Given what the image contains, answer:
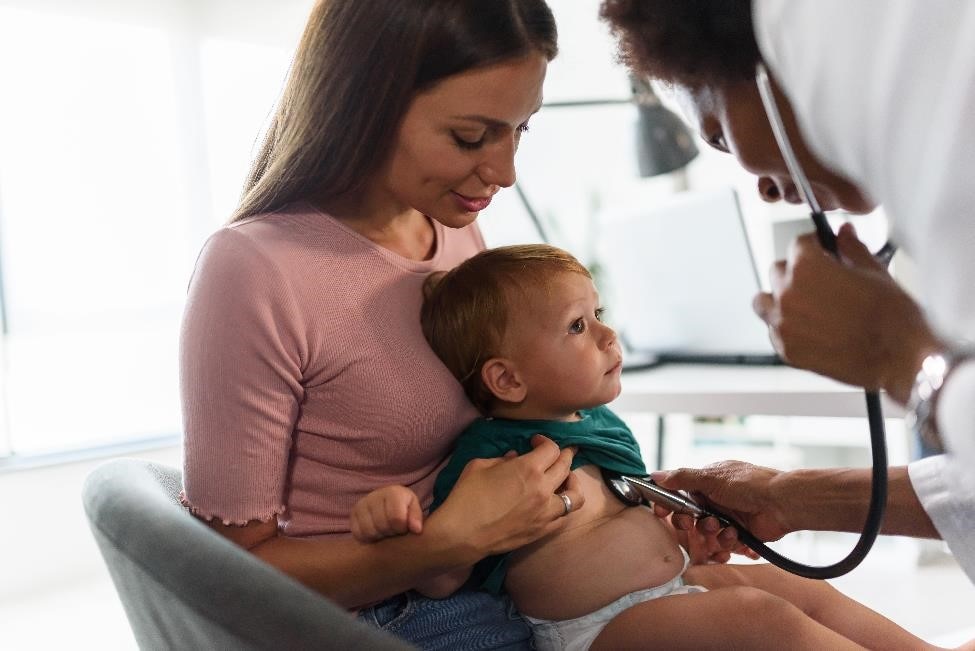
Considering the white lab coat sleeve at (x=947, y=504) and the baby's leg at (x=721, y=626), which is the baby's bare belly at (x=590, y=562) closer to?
the baby's leg at (x=721, y=626)

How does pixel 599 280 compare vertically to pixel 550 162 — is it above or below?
below

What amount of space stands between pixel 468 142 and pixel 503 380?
1.02 feet

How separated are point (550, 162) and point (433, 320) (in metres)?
1.91

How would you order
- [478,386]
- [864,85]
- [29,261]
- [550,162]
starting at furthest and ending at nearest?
[29,261]
[550,162]
[478,386]
[864,85]

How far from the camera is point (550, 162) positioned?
120 inches

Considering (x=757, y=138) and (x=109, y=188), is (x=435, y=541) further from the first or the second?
(x=109, y=188)

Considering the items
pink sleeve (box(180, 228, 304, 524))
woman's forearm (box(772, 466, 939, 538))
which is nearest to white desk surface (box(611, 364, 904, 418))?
woman's forearm (box(772, 466, 939, 538))

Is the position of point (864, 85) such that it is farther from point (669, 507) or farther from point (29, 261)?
point (29, 261)

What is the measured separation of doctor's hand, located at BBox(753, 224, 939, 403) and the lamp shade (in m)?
1.31

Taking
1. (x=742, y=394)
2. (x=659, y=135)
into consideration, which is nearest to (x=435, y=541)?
(x=742, y=394)

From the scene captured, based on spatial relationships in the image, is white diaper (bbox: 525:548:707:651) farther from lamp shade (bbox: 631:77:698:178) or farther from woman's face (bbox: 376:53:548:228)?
lamp shade (bbox: 631:77:698:178)

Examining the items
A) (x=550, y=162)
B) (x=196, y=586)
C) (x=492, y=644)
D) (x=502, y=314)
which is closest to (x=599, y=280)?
(x=550, y=162)

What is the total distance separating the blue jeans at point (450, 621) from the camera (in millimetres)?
1132

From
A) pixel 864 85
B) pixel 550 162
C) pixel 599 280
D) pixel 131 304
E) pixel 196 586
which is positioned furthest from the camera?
pixel 131 304
